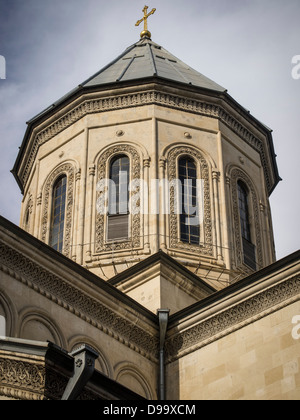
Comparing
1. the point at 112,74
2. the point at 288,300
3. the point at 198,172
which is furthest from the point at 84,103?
the point at 288,300

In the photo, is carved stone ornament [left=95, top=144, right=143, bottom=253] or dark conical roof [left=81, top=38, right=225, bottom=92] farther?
dark conical roof [left=81, top=38, right=225, bottom=92]

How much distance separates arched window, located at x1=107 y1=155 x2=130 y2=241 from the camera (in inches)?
849

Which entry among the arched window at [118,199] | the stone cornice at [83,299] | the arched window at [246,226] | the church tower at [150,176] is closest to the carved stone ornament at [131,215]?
the church tower at [150,176]

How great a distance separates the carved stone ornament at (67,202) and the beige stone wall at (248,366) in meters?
5.97

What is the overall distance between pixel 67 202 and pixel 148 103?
3.53 m

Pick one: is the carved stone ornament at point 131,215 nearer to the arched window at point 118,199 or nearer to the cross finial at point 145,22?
the arched window at point 118,199

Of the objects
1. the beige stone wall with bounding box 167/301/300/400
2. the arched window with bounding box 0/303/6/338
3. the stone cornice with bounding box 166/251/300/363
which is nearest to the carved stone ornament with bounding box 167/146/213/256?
the stone cornice with bounding box 166/251/300/363

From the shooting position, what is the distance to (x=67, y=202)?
74.6 ft

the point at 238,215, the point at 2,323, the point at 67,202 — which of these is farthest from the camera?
the point at 238,215

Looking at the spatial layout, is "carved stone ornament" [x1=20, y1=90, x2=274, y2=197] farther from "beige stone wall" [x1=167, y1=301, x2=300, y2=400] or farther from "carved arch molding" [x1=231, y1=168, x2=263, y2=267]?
"beige stone wall" [x1=167, y1=301, x2=300, y2=400]

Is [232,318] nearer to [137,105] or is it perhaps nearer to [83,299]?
[83,299]

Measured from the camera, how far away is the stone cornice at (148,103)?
23656mm

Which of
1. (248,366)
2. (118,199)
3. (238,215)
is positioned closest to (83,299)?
(248,366)

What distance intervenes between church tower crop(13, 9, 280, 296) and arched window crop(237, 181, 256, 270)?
0.13 feet
